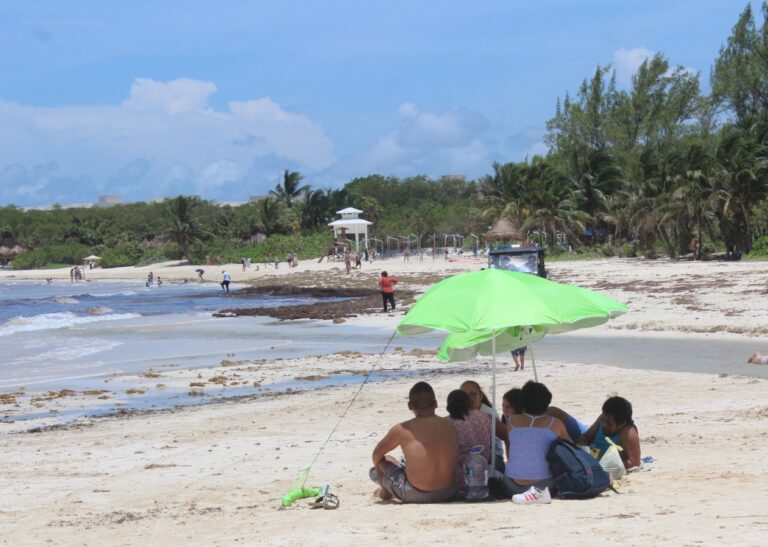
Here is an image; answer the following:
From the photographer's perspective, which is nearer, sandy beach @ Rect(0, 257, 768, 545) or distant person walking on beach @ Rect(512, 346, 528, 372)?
sandy beach @ Rect(0, 257, 768, 545)

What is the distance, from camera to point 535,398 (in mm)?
7172

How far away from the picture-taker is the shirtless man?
7078 mm

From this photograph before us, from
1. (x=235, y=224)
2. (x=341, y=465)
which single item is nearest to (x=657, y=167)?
(x=341, y=465)

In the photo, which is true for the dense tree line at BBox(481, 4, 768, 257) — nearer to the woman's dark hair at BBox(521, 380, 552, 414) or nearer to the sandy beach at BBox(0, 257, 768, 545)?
the sandy beach at BBox(0, 257, 768, 545)

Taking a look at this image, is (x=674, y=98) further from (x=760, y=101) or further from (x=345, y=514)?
(x=345, y=514)

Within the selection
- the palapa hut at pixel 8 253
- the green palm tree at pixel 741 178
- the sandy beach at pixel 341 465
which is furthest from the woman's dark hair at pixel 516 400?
the palapa hut at pixel 8 253

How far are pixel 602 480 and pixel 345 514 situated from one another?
72.3 inches

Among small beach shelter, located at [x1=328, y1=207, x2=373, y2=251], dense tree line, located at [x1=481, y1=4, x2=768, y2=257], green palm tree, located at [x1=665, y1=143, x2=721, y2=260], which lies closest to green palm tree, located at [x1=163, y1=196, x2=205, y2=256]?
small beach shelter, located at [x1=328, y1=207, x2=373, y2=251]

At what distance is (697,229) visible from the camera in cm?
4250

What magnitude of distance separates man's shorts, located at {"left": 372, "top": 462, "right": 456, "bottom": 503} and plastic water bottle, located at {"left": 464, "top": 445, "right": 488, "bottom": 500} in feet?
0.42

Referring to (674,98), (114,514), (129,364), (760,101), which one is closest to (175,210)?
(674,98)

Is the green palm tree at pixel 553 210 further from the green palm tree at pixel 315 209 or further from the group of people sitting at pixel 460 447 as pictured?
the group of people sitting at pixel 460 447

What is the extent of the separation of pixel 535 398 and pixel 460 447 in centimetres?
69

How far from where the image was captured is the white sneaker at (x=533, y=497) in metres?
6.80
